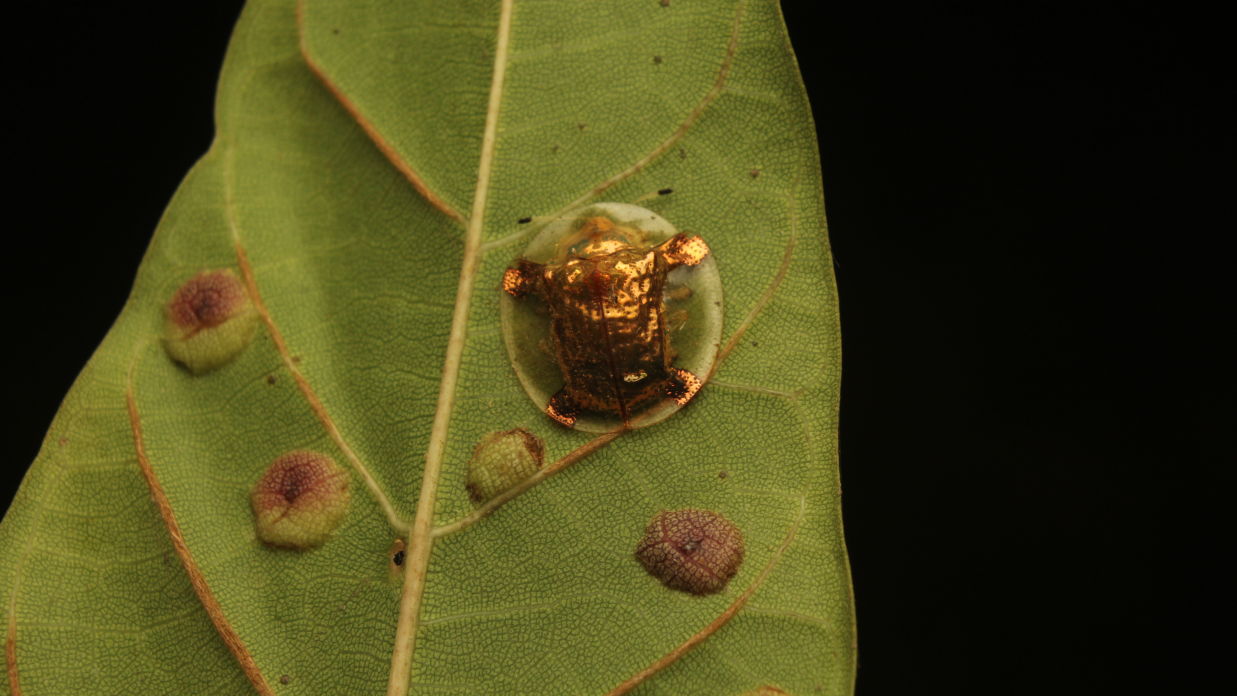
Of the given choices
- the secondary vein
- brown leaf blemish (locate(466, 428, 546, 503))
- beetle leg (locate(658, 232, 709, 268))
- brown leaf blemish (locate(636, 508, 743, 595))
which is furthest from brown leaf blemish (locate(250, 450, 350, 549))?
beetle leg (locate(658, 232, 709, 268))

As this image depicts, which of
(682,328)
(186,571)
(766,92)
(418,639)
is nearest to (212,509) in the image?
(186,571)

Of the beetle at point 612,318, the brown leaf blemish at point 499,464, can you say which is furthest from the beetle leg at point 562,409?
the brown leaf blemish at point 499,464

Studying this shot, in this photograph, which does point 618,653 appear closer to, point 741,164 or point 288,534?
point 288,534

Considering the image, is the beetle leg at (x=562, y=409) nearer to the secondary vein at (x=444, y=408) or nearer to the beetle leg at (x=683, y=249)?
the secondary vein at (x=444, y=408)

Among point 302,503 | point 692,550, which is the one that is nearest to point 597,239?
point 692,550

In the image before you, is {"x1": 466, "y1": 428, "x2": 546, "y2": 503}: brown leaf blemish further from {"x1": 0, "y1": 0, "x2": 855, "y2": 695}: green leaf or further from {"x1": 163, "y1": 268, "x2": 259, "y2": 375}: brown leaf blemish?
{"x1": 163, "y1": 268, "x2": 259, "y2": 375}: brown leaf blemish

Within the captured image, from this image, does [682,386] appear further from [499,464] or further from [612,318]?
[499,464]
